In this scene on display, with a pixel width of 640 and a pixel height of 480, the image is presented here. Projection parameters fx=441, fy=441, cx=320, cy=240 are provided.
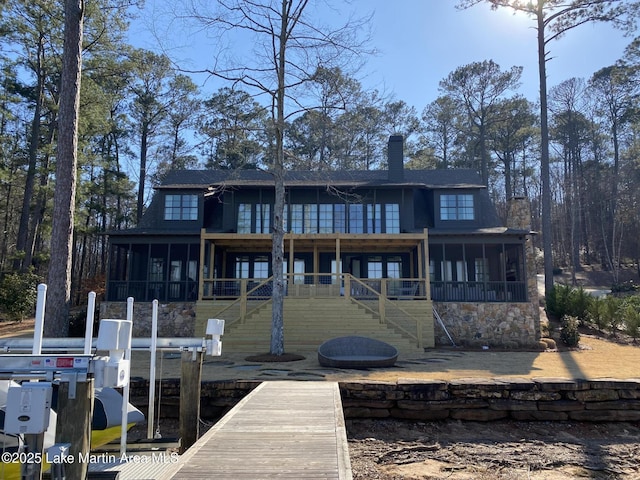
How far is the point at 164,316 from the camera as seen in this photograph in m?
16.9

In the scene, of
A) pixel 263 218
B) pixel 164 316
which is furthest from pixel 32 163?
pixel 263 218

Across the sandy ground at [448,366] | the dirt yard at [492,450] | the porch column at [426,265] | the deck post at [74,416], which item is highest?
the porch column at [426,265]

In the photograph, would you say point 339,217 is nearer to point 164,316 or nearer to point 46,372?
point 164,316

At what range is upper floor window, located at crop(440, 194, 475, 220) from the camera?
19.2 m

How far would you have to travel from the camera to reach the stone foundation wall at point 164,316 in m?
16.7

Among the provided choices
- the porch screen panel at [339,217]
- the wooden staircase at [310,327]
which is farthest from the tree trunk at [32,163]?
the porch screen panel at [339,217]

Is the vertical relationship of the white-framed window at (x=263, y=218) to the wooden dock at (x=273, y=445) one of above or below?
above

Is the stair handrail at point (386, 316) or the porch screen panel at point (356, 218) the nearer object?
the stair handrail at point (386, 316)

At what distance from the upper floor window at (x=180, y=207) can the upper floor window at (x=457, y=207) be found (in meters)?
11.0

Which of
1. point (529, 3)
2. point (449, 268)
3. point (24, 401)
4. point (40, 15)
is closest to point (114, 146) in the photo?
point (40, 15)

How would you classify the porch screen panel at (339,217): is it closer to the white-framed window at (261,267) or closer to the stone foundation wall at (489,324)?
the white-framed window at (261,267)

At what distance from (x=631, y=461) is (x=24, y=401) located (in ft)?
20.3

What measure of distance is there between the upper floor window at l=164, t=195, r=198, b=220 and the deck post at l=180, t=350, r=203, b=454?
48.5 feet

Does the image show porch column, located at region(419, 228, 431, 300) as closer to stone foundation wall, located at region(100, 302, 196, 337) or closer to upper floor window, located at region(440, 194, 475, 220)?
upper floor window, located at region(440, 194, 475, 220)
